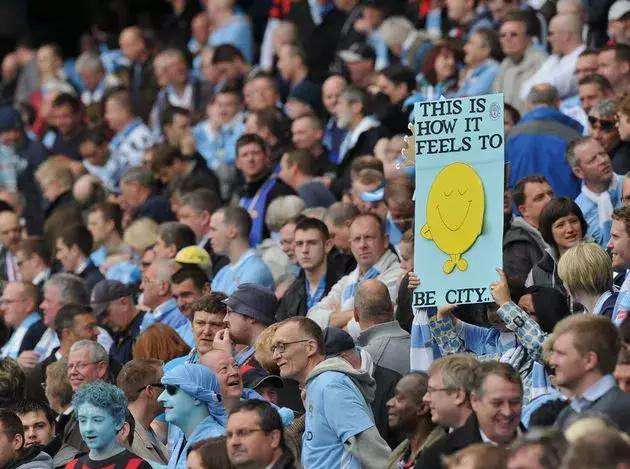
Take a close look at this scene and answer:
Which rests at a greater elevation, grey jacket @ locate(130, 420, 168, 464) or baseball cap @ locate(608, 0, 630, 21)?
baseball cap @ locate(608, 0, 630, 21)

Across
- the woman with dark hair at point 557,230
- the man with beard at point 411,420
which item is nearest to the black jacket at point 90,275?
the woman with dark hair at point 557,230

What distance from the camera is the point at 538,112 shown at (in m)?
14.1

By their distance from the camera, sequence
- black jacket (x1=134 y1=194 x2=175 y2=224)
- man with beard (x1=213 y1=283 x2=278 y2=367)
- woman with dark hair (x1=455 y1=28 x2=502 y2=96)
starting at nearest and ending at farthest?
man with beard (x1=213 y1=283 x2=278 y2=367) < black jacket (x1=134 y1=194 x2=175 y2=224) < woman with dark hair (x1=455 y1=28 x2=502 y2=96)

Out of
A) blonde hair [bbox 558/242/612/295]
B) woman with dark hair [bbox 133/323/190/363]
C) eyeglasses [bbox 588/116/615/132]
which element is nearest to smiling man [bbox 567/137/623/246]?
eyeglasses [bbox 588/116/615/132]

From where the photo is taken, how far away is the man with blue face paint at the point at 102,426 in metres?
9.72

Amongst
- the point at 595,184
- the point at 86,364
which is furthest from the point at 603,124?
the point at 86,364

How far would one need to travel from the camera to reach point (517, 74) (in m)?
16.8

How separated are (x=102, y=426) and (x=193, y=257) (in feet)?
13.2

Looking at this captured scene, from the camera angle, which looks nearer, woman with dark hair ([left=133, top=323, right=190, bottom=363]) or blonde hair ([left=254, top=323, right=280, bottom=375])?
blonde hair ([left=254, top=323, right=280, bottom=375])

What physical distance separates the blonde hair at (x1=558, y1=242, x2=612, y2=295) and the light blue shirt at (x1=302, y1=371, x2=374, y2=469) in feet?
4.49

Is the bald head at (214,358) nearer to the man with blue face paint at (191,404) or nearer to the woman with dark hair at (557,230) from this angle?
the man with blue face paint at (191,404)

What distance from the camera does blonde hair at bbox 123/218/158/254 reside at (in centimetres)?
1574

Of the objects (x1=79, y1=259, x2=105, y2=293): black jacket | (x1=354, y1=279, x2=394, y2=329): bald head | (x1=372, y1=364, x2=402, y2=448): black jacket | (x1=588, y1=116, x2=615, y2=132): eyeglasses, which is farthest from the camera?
(x1=79, y1=259, x2=105, y2=293): black jacket

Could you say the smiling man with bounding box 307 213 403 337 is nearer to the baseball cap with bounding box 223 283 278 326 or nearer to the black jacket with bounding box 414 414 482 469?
the baseball cap with bounding box 223 283 278 326
